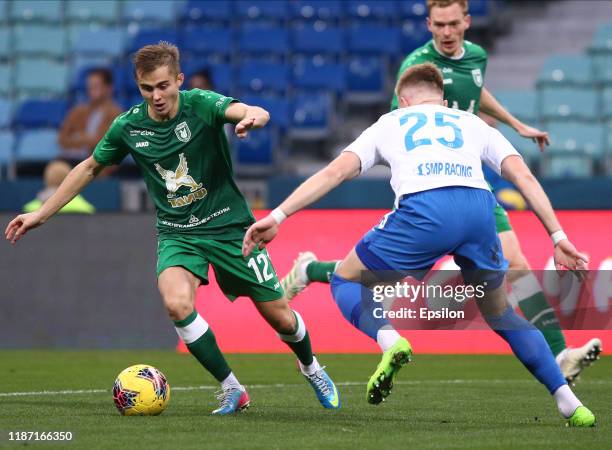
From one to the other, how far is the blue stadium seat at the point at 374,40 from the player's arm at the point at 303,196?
505 inches

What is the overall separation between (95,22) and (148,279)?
912 centimetres

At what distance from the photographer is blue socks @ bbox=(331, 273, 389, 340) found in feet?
20.8

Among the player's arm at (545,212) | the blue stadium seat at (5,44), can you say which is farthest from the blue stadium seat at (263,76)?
the player's arm at (545,212)

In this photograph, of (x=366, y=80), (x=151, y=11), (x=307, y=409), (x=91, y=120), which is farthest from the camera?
(x=151, y=11)

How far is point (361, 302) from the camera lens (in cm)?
640

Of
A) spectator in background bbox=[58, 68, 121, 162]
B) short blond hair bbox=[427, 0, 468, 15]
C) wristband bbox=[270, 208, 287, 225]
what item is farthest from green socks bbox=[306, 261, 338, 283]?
spectator in background bbox=[58, 68, 121, 162]

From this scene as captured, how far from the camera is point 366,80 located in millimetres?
18531

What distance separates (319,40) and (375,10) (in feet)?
3.43

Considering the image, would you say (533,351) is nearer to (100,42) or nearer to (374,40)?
(374,40)

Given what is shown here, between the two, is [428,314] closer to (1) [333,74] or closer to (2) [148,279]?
(2) [148,279]

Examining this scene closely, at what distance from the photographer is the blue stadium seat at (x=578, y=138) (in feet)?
53.7

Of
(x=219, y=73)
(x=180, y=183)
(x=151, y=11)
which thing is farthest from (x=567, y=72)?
(x=180, y=183)

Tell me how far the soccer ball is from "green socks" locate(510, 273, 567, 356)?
3091 millimetres

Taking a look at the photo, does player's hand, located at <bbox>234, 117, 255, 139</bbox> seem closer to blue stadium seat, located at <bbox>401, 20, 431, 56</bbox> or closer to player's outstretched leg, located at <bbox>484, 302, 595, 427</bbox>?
player's outstretched leg, located at <bbox>484, 302, 595, 427</bbox>
